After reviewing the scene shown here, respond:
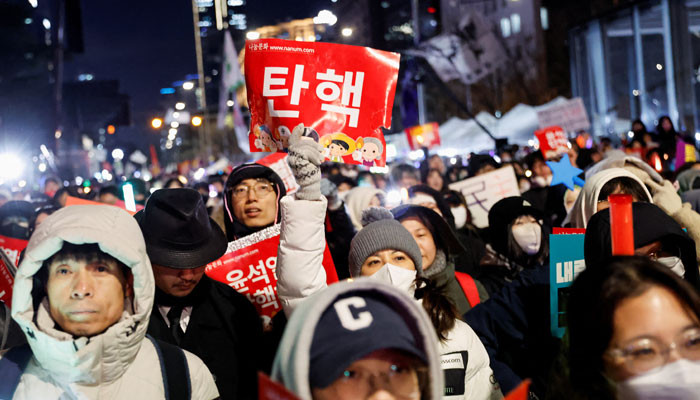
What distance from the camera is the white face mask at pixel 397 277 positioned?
11.5ft

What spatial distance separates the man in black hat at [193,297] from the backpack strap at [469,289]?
5.19ft

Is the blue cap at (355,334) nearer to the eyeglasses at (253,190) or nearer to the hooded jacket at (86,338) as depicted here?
the hooded jacket at (86,338)

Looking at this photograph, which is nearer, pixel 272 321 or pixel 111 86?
pixel 272 321

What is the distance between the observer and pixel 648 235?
10.6ft

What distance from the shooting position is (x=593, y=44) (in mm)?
27750

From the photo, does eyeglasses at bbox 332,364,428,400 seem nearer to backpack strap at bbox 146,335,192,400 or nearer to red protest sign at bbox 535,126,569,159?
backpack strap at bbox 146,335,192,400

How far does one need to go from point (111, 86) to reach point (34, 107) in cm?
439

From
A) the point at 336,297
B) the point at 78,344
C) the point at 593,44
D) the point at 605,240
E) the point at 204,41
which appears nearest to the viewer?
the point at 336,297

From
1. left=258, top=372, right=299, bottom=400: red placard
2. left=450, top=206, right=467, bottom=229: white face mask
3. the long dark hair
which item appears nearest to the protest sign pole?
the long dark hair

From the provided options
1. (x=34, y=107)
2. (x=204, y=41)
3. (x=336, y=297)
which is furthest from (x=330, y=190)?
(x=204, y=41)

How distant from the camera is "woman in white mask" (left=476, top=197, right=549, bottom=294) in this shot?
17.2ft

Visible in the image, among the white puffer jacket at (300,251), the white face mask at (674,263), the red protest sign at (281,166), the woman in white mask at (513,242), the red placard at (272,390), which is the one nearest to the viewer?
the red placard at (272,390)

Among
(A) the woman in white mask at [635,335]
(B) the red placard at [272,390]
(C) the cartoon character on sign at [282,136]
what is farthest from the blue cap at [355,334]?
(C) the cartoon character on sign at [282,136]

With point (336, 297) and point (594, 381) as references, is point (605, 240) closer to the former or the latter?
point (594, 381)
